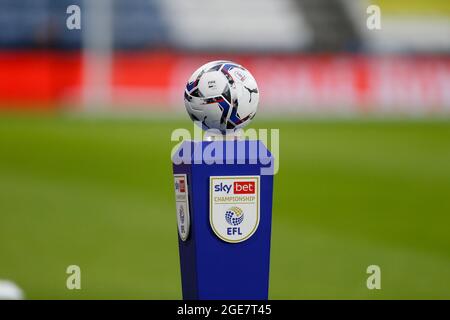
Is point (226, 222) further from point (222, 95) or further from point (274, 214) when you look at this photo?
point (274, 214)

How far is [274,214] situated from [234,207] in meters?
4.85

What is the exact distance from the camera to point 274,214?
29.3ft

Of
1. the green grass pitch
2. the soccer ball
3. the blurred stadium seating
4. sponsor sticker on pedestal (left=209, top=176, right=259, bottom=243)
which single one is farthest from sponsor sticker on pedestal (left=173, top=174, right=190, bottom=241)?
the blurred stadium seating

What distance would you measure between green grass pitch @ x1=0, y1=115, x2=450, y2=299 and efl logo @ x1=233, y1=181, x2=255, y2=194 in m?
1.91

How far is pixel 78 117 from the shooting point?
18719 mm

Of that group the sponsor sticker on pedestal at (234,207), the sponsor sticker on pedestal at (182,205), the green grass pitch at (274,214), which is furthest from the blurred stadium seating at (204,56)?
the sponsor sticker on pedestal at (234,207)

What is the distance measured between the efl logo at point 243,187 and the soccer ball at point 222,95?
0.29 meters

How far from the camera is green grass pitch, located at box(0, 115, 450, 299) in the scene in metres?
6.31

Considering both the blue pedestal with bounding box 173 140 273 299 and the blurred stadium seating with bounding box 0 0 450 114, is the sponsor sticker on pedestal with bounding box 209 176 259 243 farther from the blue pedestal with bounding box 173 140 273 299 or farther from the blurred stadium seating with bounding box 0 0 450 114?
the blurred stadium seating with bounding box 0 0 450 114

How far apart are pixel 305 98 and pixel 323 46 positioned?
157 inches

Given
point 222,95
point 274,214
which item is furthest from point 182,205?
point 274,214

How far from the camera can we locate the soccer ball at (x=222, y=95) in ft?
13.6

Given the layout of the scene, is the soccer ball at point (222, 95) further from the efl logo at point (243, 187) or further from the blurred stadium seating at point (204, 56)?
the blurred stadium seating at point (204, 56)
